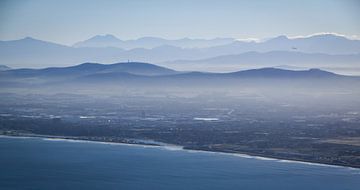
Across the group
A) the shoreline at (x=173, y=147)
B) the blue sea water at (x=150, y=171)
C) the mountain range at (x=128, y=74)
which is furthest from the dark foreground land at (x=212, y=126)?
the mountain range at (x=128, y=74)

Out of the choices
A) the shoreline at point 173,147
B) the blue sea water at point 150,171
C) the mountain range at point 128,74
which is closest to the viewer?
→ the blue sea water at point 150,171

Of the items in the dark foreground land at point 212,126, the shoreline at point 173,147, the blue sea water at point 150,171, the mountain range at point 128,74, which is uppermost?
the mountain range at point 128,74

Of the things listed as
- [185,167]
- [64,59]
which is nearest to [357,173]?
[185,167]

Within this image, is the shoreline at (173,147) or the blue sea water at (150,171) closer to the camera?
the blue sea water at (150,171)

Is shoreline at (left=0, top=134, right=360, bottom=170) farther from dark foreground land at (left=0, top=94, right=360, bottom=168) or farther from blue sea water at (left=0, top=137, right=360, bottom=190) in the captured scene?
blue sea water at (left=0, top=137, right=360, bottom=190)

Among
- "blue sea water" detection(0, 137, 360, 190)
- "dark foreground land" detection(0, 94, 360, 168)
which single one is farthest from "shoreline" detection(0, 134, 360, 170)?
"blue sea water" detection(0, 137, 360, 190)

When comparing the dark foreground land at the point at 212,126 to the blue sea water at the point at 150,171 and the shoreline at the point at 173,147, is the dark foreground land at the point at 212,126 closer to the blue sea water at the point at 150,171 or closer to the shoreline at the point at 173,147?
the shoreline at the point at 173,147

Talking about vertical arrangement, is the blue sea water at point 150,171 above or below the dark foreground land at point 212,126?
below

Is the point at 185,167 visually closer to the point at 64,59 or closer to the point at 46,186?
the point at 46,186
